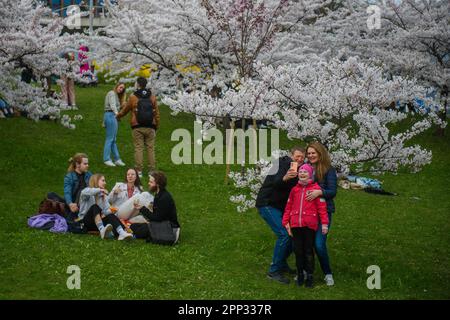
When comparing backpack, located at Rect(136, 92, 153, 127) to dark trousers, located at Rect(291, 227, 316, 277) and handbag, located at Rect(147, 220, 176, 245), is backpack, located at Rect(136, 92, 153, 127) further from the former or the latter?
dark trousers, located at Rect(291, 227, 316, 277)

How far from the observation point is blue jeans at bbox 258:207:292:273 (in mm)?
9180

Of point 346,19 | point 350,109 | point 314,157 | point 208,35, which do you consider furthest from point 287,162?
point 346,19

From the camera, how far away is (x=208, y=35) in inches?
763

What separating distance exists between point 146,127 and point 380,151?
610 cm

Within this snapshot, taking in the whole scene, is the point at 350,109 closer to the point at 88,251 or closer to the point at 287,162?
the point at 287,162

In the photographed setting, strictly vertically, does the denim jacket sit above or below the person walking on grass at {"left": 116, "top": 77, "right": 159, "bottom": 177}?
below

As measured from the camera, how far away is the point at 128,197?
11.6 metres

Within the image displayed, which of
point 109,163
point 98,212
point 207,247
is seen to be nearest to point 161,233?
point 207,247

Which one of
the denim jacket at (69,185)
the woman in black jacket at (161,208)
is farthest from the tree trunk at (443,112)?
the denim jacket at (69,185)

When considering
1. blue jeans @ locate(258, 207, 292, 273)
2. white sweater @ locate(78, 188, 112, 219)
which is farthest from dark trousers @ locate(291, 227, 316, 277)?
white sweater @ locate(78, 188, 112, 219)

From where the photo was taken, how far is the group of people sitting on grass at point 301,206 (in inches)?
348

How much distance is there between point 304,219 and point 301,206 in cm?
16

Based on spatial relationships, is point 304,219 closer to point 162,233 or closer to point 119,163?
point 162,233

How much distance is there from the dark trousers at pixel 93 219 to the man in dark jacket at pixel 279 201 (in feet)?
8.36
